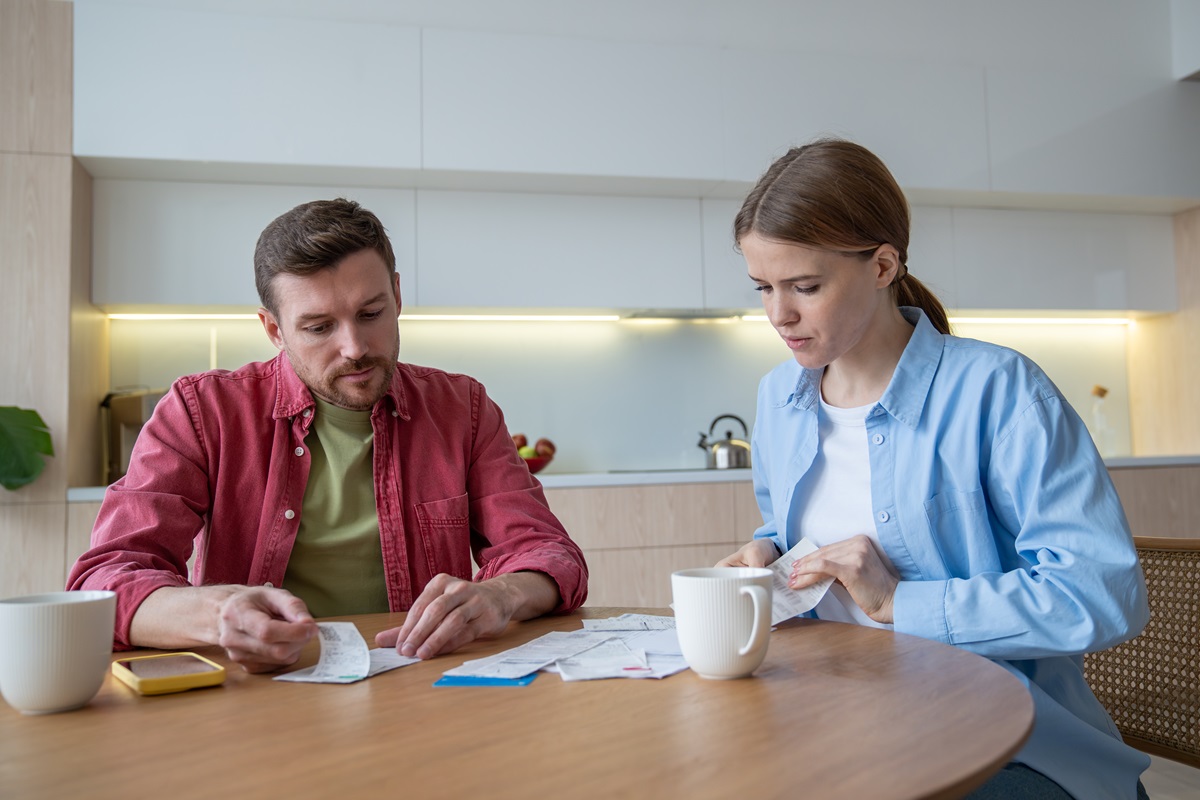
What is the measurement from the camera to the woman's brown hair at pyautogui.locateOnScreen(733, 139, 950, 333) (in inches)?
53.0

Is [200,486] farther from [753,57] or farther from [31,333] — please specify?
[753,57]

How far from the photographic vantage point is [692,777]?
659mm

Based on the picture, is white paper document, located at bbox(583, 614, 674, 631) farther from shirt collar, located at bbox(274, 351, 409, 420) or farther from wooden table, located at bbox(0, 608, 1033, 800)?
shirt collar, located at bbox(274, 351, 409, 420)

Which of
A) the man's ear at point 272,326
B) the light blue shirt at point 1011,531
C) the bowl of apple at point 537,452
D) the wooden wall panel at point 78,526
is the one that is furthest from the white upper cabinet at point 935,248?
the wooden wall panel at point 78,526

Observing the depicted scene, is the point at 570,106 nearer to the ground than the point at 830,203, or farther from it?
farther from it

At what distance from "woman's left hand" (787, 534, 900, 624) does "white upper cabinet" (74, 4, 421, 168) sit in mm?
2727

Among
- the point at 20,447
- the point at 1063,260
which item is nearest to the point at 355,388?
the point at 20,447

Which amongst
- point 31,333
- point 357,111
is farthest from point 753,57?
point 31,333

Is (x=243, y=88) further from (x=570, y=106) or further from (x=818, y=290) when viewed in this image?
(x=818, y=290)

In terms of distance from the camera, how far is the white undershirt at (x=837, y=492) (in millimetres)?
1390

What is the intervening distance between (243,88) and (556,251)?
1260mm

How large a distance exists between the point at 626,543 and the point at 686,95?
174 cm

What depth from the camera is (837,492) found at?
144 cm

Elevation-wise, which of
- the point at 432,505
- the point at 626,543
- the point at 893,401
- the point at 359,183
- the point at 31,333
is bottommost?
the point at 626,543
